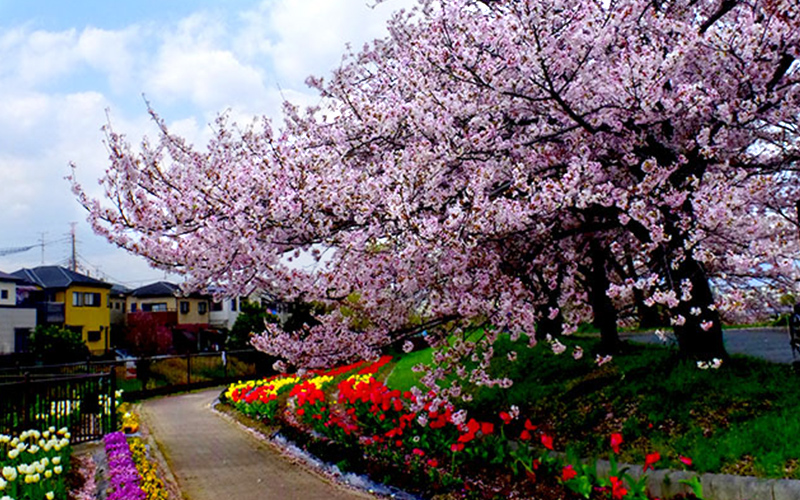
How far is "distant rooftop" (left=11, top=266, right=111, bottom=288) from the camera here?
37.6 meters

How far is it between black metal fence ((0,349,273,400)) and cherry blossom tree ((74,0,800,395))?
42.1 ft

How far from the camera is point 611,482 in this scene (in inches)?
204

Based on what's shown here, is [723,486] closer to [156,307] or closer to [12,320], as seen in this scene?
[12,320]

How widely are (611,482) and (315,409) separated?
260 inches

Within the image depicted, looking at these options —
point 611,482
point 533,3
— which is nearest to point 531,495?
point 611,482

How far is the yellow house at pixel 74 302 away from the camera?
121ft

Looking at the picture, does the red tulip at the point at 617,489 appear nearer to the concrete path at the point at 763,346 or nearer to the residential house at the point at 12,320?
the concrete path at the point at 763,346

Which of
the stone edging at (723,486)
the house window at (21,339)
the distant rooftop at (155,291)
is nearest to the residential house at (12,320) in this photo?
the house window at (21,339)

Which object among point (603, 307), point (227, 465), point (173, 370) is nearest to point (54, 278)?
point (173, 370)

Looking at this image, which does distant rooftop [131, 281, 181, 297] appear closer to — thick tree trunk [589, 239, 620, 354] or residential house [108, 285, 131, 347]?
residential house [108, 285, 131, 347]

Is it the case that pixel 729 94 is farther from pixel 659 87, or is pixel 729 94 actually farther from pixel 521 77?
pixel 521 77

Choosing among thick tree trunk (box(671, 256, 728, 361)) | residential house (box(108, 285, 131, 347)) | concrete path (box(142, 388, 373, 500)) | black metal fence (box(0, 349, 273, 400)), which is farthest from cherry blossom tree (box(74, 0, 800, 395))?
residential house (box(108, 285, 131, 347))

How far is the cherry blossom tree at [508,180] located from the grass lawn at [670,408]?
702 mm

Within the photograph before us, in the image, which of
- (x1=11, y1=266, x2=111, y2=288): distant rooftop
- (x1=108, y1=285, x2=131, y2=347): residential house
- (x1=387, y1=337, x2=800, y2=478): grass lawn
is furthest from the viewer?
(x1=108, y1=285, x2=131, y2=347): residential house
